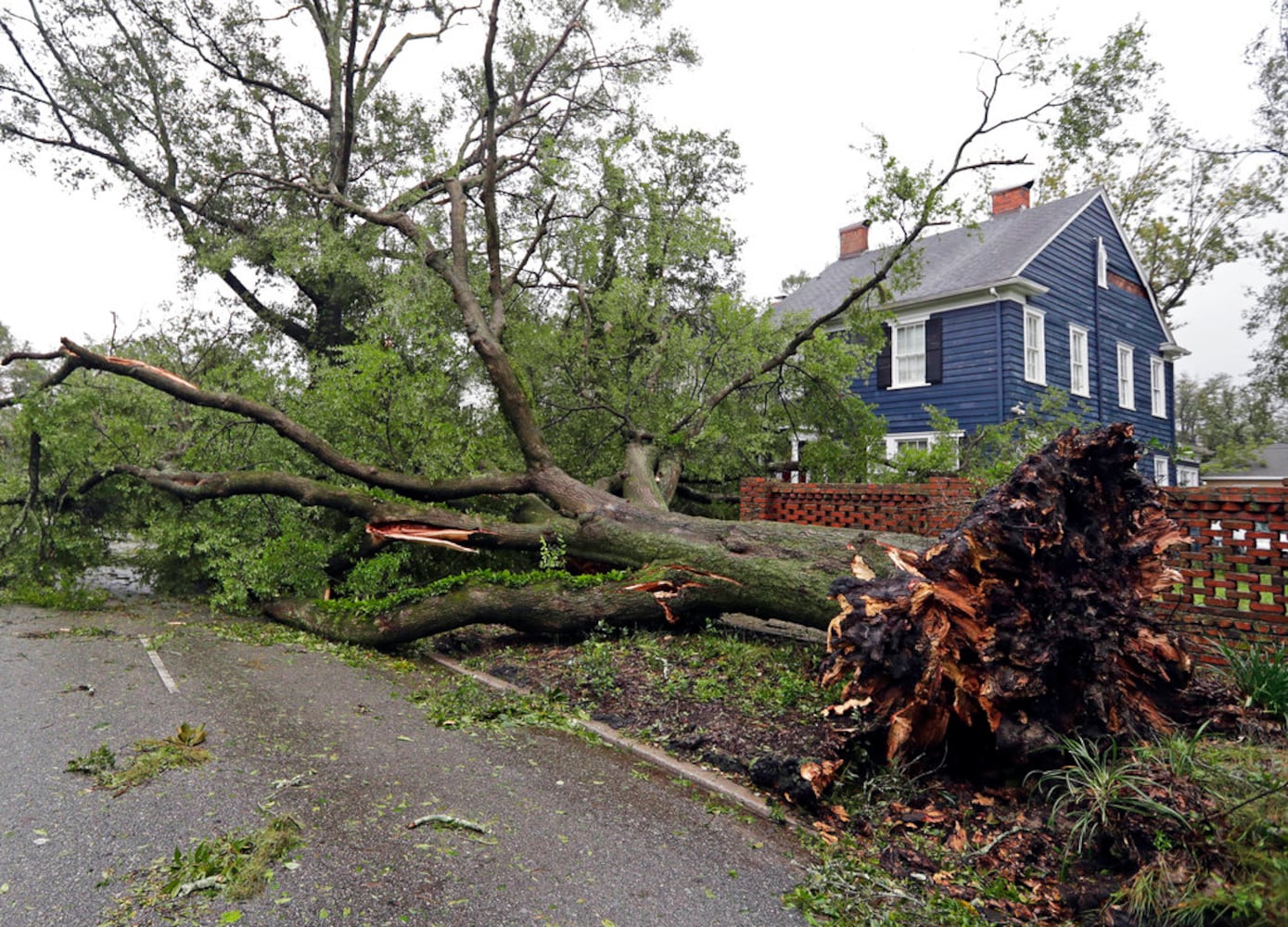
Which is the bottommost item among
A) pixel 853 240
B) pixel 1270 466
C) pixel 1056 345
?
pixel 1270 466

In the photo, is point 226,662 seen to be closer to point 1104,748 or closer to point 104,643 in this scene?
point 104,643

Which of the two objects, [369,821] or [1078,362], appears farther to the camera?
[1078,362]

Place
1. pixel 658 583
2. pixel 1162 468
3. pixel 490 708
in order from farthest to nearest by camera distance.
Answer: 1. pixel 1162 468
2. pixel 658 583
3. pixel 490 708

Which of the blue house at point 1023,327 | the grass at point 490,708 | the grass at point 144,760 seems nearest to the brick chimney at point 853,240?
the blue house at point 1023,327

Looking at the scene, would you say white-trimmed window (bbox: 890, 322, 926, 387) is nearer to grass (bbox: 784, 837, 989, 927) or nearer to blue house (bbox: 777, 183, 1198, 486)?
blue house (bbox: 777, 183, 1198, 486)

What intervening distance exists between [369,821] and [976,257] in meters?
16.0

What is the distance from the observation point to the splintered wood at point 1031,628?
335 centimetres

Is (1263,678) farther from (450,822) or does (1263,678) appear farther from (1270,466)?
(1270,466)

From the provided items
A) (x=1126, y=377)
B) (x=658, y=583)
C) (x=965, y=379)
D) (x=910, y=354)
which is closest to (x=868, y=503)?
(x=658, y=583)

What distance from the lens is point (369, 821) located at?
3059 mm

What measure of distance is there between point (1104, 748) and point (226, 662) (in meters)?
5.96

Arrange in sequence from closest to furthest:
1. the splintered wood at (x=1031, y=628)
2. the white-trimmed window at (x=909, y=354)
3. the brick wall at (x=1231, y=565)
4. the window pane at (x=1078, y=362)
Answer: the splintered wood at (x=1031, y=628), the brick wall at (x=1231, y=565), the white-trimmed window at (x=909, y=354), the window pane at (x=1078, y=362)

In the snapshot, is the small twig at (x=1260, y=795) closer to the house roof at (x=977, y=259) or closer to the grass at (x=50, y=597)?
the grass at (x=50, y=597)

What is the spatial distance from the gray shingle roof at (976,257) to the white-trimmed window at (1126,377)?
11.8ft
